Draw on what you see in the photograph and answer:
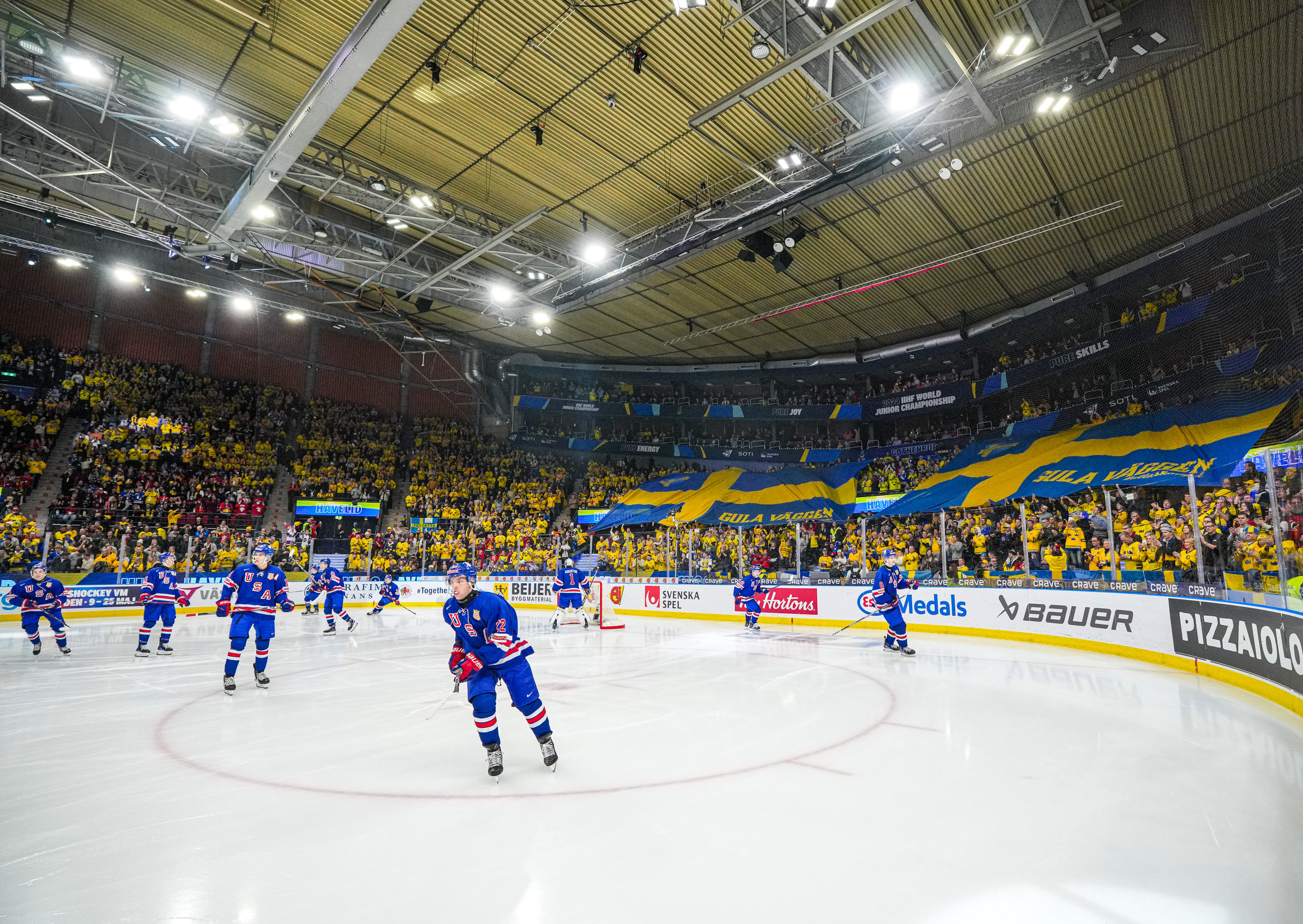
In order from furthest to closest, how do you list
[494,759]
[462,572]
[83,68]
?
[83,68] → [462,572] → [494,759]

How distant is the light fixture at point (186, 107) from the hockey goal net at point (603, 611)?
12.8m

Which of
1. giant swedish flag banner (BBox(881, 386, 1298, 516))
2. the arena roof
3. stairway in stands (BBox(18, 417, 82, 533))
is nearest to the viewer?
the arena roof

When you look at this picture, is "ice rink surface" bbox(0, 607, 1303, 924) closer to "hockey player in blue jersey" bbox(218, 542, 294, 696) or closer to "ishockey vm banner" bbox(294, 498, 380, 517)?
"hockey player in blue jersey" bbox(218, 542, 294, 696)

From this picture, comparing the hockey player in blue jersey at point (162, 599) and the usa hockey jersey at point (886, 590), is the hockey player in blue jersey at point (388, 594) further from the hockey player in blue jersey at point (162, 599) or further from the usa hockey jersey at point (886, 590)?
the usa hockey jersey at point (886, 590)

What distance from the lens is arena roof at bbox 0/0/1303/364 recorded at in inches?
425

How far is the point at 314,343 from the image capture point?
30.5 meters

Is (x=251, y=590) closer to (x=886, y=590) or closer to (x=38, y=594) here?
(x=38, y=594)

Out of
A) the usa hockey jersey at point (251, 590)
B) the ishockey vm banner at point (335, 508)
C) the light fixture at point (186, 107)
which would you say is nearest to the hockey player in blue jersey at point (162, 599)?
the usa hockey jersey at point (251, 590)

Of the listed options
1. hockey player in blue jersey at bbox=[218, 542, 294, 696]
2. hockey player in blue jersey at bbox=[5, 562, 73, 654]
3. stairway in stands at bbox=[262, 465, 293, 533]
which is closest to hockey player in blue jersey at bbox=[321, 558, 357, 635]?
hockey player in blue jersey at bbox=[5, 562, 73, 654]

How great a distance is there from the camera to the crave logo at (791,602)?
1748 centimetres

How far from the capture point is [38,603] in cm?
1166

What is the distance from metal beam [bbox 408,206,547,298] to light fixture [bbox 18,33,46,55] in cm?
830

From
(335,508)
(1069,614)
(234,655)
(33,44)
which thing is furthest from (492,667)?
(335,508)

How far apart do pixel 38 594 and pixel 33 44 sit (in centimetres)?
928
